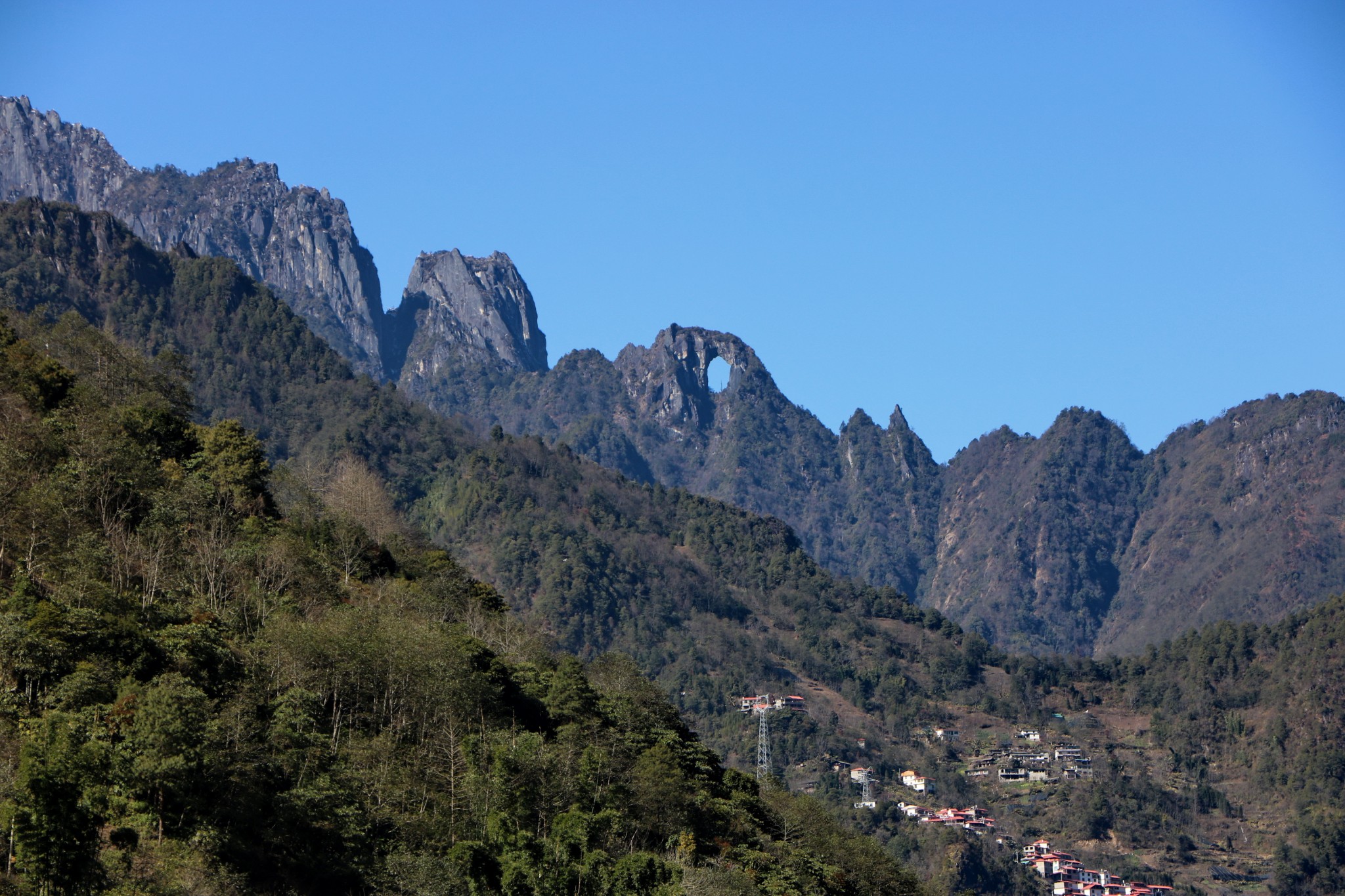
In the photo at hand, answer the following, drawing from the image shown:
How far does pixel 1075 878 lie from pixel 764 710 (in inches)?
1328

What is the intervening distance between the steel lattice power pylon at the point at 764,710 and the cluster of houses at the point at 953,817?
45.4 ft

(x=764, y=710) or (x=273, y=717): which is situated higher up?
(x=764, y=710)

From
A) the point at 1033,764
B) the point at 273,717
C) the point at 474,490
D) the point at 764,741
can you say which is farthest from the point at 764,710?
the point at 273,717

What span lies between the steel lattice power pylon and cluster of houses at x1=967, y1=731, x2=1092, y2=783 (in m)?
20.2

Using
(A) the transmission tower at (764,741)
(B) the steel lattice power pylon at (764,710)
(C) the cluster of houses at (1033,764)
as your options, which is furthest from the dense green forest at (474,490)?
(C) the cluster of houses at (1033,764)

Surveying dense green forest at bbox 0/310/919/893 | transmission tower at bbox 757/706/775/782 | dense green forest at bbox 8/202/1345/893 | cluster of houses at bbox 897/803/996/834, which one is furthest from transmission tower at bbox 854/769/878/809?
dense green forest at bbox 0/310/919/893

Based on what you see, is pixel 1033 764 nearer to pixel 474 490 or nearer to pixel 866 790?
pixel 866 790

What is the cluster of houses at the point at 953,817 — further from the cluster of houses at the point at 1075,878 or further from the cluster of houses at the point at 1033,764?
the cluster of houses at the point at 1033,764

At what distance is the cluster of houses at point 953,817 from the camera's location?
144 m

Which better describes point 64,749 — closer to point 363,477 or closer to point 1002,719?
point 363,477

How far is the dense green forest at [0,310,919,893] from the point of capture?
1670 inches

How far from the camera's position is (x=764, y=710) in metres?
156

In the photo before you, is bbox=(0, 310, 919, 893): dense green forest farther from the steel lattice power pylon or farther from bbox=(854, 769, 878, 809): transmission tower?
bbox=(854, 769, 878, 809): transmission tower

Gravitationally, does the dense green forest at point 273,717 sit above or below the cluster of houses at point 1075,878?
above
